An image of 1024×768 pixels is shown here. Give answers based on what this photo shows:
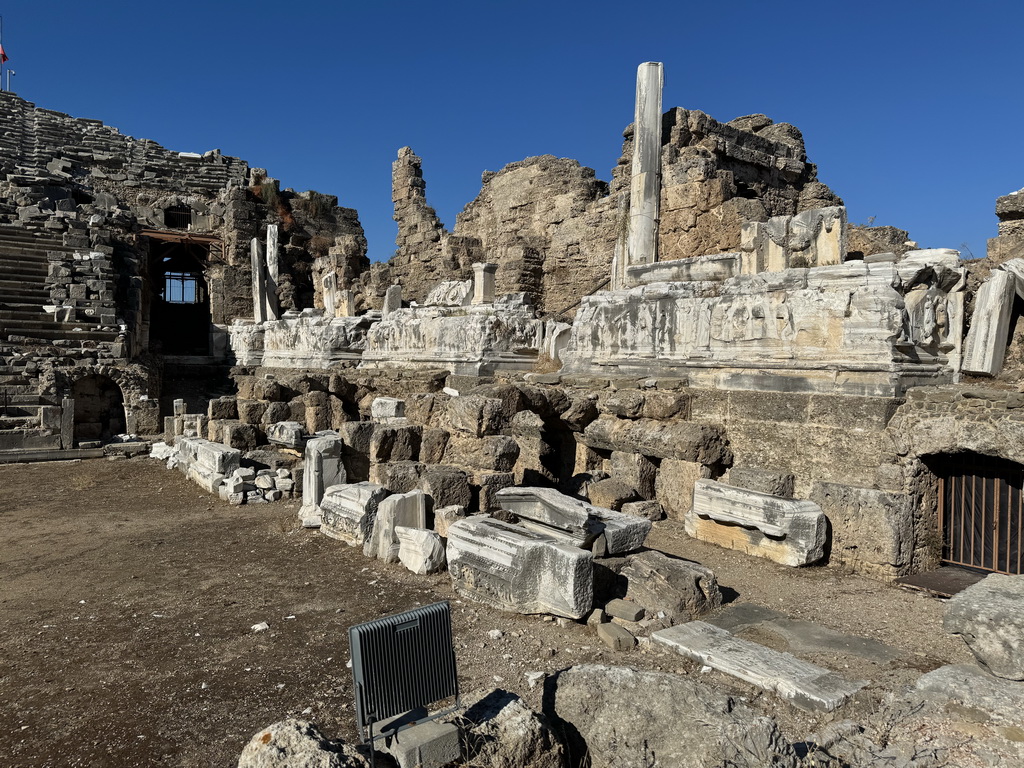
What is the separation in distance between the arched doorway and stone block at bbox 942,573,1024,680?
13.6 metres

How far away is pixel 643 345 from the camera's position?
23.2 ft

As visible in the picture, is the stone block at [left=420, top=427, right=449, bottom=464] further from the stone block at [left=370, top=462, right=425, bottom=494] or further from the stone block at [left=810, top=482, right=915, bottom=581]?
the stone block at [left=810, top=482, right=915, bottom=581]

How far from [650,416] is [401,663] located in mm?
4378

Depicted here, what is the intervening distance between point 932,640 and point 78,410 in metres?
14.1

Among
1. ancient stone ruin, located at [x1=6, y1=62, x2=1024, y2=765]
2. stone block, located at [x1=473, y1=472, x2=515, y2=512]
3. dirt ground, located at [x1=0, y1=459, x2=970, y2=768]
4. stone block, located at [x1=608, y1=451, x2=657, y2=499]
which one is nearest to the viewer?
dirt ground, located at [x1=0, y1=459, x2=970, y2=768]

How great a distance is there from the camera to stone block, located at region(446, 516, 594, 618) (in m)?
3.93

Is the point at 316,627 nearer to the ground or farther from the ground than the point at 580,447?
nearer to the ground

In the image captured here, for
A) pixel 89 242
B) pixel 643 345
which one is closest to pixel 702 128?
pixel 643 345

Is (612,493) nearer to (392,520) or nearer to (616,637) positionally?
(392,520)

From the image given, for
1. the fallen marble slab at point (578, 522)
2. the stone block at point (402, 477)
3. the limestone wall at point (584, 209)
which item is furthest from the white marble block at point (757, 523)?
the limestone wall at point (584, 209)

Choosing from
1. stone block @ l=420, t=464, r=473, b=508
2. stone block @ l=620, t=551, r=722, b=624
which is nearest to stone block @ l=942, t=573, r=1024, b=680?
stone block @ l=620, t=551, r=722, b=624

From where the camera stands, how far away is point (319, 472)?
6.55 m

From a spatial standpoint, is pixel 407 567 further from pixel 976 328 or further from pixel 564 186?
pixel 564 186

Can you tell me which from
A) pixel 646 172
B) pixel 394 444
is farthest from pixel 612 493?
pixel 646 172
